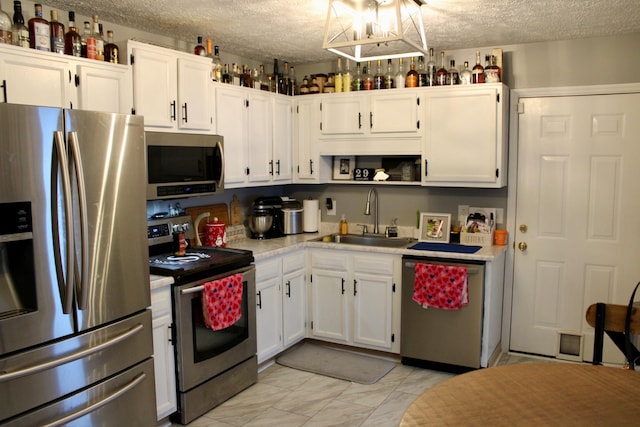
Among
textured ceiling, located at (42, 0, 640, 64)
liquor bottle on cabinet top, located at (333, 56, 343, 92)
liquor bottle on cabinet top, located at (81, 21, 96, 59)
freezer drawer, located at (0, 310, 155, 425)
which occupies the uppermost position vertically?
textured ceiling, located at (42, 0, 640, 64)

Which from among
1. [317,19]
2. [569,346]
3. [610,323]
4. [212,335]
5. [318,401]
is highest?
[317,19]

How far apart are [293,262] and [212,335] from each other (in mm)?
1047

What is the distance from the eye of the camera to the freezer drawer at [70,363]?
2.08m

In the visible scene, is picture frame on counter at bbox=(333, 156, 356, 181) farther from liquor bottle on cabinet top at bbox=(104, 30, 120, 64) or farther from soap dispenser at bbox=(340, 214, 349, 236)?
liquor bottle on cabinet top at bbox=(104, 30, 120, 64)

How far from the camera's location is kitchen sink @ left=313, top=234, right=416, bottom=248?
436 centimetres

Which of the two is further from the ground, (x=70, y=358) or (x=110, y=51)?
(x=110, y=51)

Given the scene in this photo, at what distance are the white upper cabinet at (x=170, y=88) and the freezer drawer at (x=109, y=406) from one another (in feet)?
A: 4.73

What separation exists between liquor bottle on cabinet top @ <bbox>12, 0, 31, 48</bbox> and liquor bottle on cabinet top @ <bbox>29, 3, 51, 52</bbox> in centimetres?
3

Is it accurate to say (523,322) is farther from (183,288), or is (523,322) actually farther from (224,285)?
(183,288)

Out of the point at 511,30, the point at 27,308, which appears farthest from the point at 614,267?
the point at 27,308

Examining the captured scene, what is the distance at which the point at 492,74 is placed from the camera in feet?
12.5

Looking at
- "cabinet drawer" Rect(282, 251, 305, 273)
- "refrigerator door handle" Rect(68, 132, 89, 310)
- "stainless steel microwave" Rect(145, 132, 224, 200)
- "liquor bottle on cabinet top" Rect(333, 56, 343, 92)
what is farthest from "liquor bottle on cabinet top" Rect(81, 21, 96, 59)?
"liquor bottle on cabinet top" Rect(333, 56, 343, 92)

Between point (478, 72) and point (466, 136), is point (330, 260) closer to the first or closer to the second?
point (466, 136)

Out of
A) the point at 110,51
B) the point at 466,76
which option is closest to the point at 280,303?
the point at 110,51
